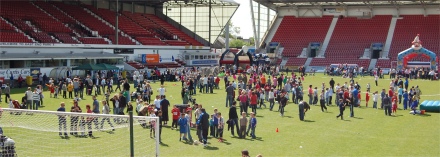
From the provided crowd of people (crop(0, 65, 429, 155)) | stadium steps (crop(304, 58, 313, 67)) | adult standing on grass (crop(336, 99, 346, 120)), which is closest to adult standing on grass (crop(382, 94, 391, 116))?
crowd of people (crop(0, 65, 429, 155))

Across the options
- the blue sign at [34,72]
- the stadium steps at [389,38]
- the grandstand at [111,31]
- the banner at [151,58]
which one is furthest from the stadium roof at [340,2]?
the blue sign at [34,72]

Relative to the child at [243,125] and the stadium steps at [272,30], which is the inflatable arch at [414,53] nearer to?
the stadium steps at [272,30]

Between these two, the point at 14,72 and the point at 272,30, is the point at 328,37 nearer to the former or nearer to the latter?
the point at 272,30

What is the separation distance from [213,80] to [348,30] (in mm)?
35093

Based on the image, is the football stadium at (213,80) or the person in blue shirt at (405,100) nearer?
the football stadium at (213,80)

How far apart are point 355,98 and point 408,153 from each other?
35.9 ft

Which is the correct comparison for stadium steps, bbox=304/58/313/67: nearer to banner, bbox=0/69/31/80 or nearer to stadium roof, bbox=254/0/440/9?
stadium roof, bbox=254/0/440/9

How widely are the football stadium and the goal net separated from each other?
0.06m

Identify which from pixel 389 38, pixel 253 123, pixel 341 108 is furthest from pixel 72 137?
pixel 389 38

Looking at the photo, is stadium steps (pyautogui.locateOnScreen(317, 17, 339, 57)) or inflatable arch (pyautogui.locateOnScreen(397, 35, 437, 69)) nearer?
inflatable arch (pyautogui.locateOnScreen(397, 35, 437, 69))

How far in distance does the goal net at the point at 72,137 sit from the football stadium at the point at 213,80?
0.06 m

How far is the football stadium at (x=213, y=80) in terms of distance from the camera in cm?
1645

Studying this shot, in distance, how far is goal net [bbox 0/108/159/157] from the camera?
15.0 metres

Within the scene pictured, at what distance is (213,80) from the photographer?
34031 millimetres
